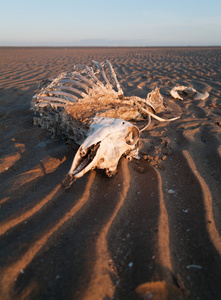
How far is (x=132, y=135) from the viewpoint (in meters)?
2.31

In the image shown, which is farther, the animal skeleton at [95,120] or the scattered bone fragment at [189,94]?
the scattered bone fragment at [189,94]

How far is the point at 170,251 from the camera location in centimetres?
140

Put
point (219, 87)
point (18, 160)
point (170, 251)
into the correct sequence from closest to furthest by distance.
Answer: point (170, 251) < point (18, 160) < point (219, 87)

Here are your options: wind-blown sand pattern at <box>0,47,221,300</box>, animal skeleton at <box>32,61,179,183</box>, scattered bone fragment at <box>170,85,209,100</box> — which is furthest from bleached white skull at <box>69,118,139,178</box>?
scattered bone fragment at <box>170,85,209,100</box>

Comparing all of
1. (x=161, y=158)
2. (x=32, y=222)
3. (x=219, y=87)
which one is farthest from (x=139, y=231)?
(x=219, y=87)

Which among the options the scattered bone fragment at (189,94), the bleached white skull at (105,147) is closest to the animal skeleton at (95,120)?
the bleached white skull at (105,147)

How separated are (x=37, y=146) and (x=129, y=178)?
1.43m

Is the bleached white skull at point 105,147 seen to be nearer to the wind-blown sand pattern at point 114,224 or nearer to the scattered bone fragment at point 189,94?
the wind-blown sand pattern at point 114,224

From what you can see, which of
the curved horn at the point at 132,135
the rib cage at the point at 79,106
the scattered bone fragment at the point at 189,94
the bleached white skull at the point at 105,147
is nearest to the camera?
the bleached white skull at the point at 105,147

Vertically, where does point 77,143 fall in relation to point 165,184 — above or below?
above

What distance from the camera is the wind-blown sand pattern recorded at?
1209 mm

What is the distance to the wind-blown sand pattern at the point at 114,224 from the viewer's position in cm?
121

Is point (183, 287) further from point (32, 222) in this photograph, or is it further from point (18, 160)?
point (18, 160)

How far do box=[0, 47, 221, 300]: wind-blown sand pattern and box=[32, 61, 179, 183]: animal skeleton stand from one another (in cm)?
23
